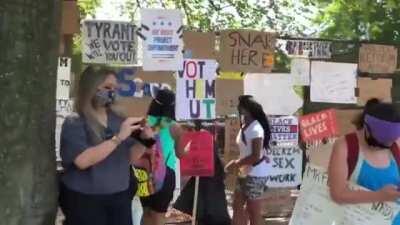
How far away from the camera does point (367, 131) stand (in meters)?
3.99

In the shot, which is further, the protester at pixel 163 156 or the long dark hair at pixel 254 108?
the long dark hair at pixel 254 108

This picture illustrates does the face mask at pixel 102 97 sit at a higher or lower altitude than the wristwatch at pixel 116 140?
higher

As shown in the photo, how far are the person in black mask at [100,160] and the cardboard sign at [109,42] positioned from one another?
2.31m

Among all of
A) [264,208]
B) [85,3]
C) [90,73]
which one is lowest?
[264,208]

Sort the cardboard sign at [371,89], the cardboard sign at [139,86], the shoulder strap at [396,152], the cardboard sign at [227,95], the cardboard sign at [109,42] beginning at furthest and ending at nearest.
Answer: the cardboard sign at [371,89] → the cardboard sign at [227,95] → the cardboard sign at [139,86] → the cardboard sign at [109,42] → the shoulder strap at [396,152]

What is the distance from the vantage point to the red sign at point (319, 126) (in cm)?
670

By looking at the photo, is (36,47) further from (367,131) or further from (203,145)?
(203,145)

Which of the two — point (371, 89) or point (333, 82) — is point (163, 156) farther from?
point (371, 89)

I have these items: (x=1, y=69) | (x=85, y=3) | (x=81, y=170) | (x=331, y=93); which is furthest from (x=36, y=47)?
(x=85, y=3)

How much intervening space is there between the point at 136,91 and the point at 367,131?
322 centimetres

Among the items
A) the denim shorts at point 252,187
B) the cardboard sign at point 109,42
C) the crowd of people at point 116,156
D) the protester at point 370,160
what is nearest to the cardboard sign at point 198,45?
the cardboard sign at point 109,42

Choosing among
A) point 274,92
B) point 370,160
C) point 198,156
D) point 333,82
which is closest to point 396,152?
point 370,160

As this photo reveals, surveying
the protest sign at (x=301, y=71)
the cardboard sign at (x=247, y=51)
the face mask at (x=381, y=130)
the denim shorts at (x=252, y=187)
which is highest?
the cardboard sign at (x=247, y=51)

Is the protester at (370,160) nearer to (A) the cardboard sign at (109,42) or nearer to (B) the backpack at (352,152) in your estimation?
(B) the backpack at (352,152)
